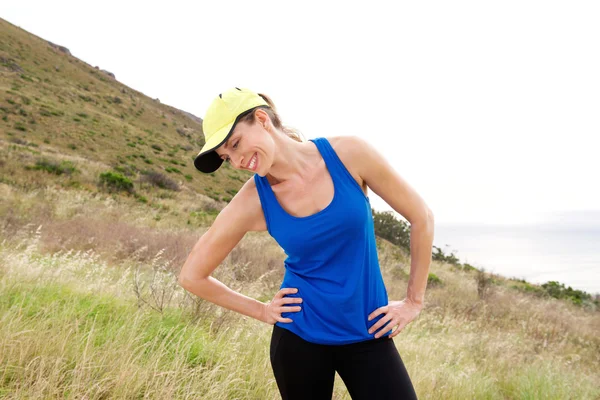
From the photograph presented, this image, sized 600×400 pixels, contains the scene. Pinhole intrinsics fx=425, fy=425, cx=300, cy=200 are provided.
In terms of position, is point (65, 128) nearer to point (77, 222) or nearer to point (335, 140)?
point (77, 222)

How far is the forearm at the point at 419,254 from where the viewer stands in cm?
181

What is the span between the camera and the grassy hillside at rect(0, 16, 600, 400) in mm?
2375

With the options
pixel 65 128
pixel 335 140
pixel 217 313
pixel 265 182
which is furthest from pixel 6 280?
pixel 65 128

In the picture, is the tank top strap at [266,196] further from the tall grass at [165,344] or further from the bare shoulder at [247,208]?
the tall grass at [165,344]

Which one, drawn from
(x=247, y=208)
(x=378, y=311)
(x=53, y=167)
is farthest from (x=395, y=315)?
(x=53, y=167)

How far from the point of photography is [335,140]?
72.5 inches

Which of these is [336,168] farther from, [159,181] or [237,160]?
[159,181]

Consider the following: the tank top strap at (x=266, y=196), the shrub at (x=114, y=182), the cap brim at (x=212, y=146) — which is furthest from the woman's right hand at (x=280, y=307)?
the shrub at (x=114, y=182)

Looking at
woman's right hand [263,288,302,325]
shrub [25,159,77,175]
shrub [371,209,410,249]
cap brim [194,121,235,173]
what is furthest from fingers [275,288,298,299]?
shrub [371,209,410,249]

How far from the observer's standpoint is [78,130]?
27141 mm

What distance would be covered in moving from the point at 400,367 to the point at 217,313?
245cm

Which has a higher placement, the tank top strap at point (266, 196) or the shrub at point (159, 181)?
the tank top strap at point (266, 196)

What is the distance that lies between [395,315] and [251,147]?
0.92m

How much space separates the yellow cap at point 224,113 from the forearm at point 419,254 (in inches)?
33.3
